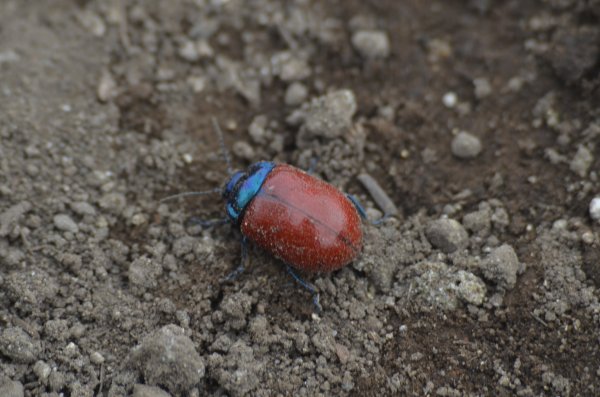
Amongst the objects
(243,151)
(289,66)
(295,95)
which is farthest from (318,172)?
(289,66)

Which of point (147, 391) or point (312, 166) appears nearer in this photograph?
point (147, 391)

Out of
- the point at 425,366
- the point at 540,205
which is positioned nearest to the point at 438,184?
the point at 540,205

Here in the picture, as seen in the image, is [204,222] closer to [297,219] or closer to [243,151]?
[243,151]

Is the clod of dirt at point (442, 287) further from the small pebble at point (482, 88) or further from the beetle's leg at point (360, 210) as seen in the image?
the small pebble at point (482, 88)

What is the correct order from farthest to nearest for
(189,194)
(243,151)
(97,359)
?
1. (243,151)
2. (189,194)
3. (97,359)

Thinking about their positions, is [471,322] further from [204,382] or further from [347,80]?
[347,80]

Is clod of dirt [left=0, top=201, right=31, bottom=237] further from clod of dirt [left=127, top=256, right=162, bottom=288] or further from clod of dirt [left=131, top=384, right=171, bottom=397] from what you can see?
clod of dirt [left=131, top=384, right=171, bottom=397]
